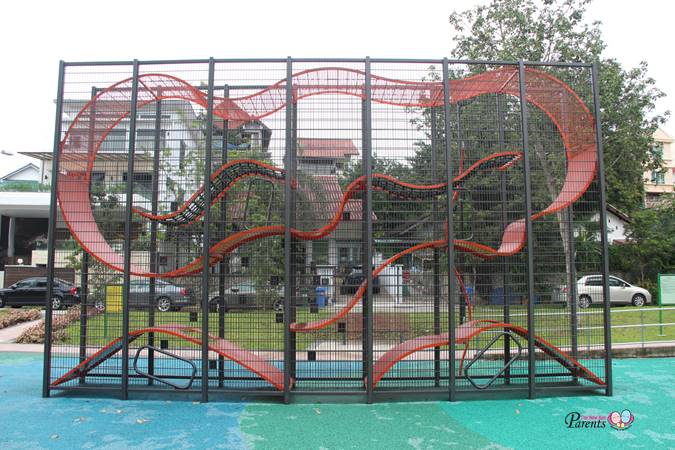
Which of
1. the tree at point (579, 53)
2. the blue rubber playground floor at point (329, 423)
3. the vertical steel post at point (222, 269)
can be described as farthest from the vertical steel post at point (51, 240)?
the tree at point (579, 53)

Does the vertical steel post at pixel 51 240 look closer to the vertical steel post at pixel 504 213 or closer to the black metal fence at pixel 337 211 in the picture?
the black metal fence at pixel 337 211

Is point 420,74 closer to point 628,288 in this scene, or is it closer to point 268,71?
point 268,71

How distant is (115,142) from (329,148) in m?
3.47

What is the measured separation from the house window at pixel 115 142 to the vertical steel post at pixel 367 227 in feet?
12.2

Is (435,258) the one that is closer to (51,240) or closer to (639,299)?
(51,240)

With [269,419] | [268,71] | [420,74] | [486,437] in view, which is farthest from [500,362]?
[268,71]

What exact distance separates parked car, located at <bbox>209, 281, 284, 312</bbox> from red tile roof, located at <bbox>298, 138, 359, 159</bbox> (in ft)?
7.38

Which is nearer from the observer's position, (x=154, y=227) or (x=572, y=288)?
(x=572, y=288)

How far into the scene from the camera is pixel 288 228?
19.6ft

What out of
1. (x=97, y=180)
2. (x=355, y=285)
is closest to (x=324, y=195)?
(x=355, y=285)

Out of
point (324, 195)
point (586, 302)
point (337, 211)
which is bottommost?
point (586, 302)

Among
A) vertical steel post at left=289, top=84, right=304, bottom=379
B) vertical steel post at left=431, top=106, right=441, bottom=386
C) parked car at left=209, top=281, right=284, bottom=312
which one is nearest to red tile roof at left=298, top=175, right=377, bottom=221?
vertical steel post at left=289, top=84, right=304, bottom=379

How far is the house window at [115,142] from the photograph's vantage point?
678 centimetres

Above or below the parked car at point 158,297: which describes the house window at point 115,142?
above
